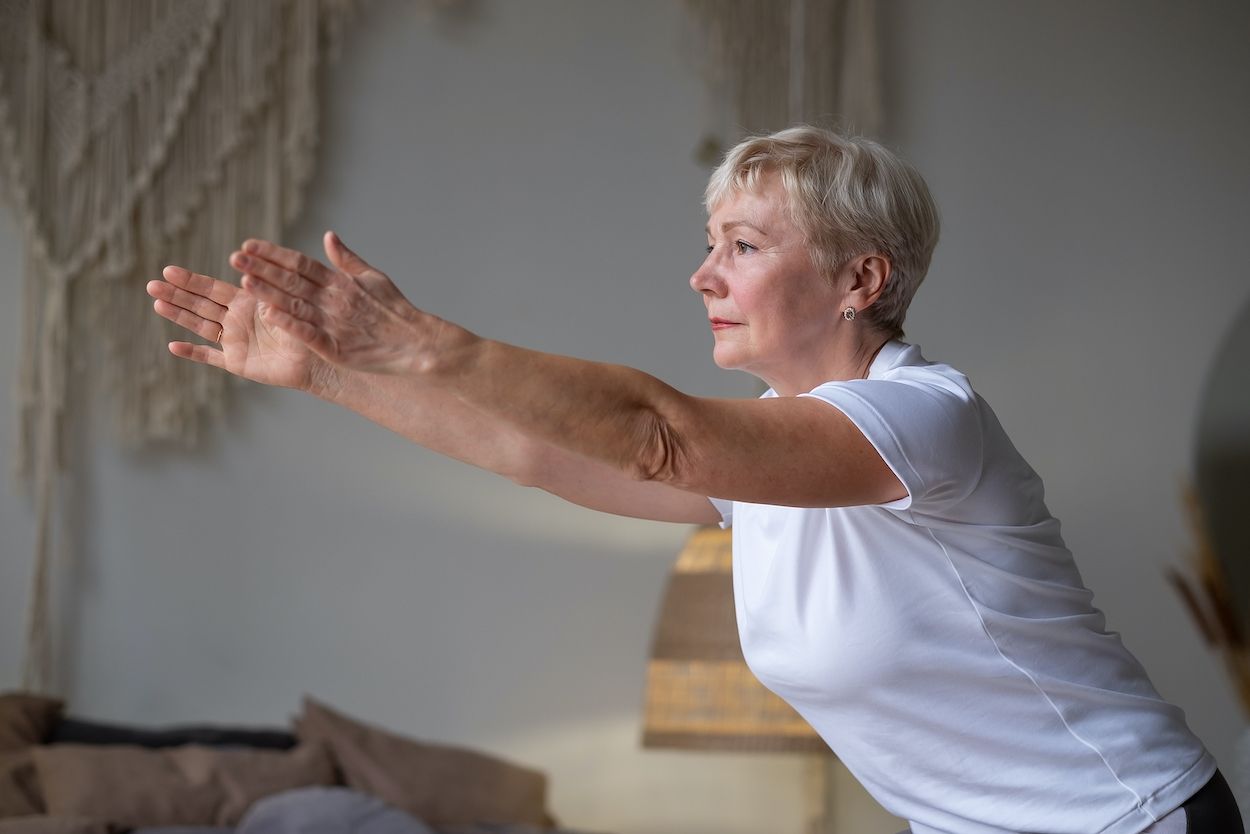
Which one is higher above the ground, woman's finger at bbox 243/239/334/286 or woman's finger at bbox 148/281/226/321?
woman's finger at bbox 148/281/226/321

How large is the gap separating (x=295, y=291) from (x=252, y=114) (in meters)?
2.31

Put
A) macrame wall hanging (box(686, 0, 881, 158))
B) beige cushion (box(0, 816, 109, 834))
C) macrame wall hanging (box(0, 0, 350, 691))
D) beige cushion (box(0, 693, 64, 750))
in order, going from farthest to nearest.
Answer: macrame wall hanging (box(686, 0, 881, 158)) < macrame wall hanging (box(0, 0, 350, 691)) < beige cushion (box(0, 693, 64, 750)) < beige cushion (box(0, 816, 109, 834))

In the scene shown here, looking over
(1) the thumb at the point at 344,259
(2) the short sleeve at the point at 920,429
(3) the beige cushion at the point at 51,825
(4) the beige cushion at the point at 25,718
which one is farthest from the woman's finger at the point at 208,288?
(4) the beige cushion at the point at 25,718

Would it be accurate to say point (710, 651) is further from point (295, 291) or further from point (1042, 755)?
point (295, 291)

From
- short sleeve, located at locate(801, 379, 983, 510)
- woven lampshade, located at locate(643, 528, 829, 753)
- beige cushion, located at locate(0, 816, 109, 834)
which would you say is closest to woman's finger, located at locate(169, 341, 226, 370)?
short sleeve, located at locate(801, 379, 983, 510)

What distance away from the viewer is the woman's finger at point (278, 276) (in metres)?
0.84

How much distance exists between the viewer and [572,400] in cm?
86

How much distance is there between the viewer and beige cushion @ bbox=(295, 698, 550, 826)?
2549 millimetres

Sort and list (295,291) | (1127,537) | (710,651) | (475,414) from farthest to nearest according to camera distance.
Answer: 1. (1127,537)
2. (710,651)
3. (475,414)
4. (295,291)

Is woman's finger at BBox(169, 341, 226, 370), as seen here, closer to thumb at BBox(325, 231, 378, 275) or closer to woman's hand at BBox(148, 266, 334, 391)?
woman's hand at BBox(148, 266, 334, 391)

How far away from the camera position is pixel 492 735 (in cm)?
306

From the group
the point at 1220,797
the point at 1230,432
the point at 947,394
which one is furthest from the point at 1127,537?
the point at 947,394

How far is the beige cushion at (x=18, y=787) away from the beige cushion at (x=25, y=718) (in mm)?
54

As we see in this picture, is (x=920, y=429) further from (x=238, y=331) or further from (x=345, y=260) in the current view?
(x=238, y=331)
